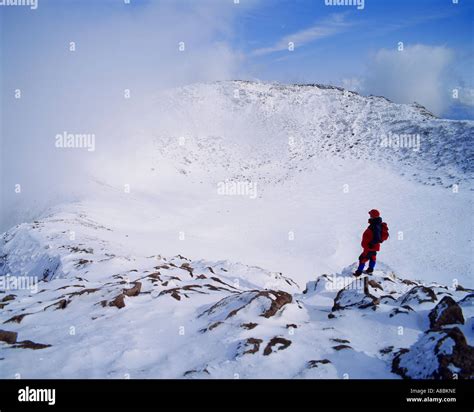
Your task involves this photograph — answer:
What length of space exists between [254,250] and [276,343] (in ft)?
72.5

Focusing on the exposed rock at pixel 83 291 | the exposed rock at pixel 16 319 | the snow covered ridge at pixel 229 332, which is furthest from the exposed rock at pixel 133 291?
the exposed rock at pixel 16 319

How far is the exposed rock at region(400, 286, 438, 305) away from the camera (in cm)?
902

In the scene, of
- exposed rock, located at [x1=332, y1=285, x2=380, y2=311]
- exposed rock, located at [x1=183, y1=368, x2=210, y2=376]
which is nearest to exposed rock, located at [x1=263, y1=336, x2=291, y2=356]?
exposed rock, located at [x1=183, y1=368, x2=210, y2=376]

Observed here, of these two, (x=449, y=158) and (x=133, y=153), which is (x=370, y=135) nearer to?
(x=449, y=158)

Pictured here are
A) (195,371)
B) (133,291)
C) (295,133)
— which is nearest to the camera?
(195,371)

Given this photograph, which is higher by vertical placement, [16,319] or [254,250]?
[16,319]

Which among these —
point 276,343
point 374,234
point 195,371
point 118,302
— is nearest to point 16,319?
point 118,302

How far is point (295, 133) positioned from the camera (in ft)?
198

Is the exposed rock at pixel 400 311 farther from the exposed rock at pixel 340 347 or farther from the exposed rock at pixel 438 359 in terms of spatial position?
the exposed rock at pixel 438 359

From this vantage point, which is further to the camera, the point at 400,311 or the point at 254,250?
the point at 254,250

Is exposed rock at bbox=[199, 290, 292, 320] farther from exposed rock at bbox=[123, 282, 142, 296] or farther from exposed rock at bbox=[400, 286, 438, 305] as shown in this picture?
exposed rock at bbox=[400, 286, 438, 305]

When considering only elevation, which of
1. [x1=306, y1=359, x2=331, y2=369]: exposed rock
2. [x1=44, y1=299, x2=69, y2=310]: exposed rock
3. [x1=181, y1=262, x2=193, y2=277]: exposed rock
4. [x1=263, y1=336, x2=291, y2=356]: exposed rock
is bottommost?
[x1=181, y1=262, x2=193, y2=277]: exposed rock

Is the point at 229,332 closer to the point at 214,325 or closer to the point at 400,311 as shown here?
the point at 214,325

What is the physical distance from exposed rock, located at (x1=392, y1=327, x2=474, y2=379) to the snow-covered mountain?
24 mm
